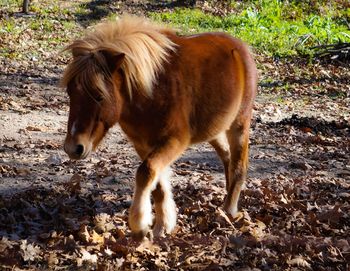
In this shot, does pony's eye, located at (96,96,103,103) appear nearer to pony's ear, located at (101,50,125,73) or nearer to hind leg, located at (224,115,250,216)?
pony's ear, located at (101,50,125,73)

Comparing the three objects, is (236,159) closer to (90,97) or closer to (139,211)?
(139,211)

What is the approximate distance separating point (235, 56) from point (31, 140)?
12.8ft

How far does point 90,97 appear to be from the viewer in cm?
407

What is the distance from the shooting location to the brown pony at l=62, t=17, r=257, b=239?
4.11 meters

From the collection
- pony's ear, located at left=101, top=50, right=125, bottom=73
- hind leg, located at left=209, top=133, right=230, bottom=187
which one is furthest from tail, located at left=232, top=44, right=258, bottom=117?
pony's ear, located at left=101, top=50, right=125, bottom=73

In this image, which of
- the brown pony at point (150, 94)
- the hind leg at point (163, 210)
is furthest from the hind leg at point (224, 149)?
the hind leg at point (163, 210)

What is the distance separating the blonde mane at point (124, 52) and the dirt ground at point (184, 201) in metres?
1.31

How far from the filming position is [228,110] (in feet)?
17.1

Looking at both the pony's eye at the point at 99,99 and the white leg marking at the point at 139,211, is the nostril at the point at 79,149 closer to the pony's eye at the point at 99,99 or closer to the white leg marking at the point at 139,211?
the pony's eye at the point at 99,99

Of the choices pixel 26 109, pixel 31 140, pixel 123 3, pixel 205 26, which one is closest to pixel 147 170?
pixel 31 140

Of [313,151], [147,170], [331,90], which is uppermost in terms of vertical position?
[147,170]

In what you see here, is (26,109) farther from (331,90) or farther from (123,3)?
(123,3)

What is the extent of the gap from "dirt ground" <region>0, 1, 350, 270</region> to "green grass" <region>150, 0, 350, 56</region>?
7.64m

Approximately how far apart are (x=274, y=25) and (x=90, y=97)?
18.1m
